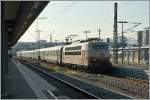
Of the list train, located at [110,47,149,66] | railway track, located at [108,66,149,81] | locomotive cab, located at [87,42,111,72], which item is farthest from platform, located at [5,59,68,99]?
train, located at [110,47,149,66]

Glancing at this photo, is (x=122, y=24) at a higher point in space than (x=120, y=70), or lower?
higher

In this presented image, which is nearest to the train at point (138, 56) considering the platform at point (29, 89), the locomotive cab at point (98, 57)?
the locomotive cab at point (98, 57)

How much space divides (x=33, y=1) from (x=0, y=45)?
216 centimetres

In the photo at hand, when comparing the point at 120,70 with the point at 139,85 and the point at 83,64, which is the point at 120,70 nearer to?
the point at 83,64

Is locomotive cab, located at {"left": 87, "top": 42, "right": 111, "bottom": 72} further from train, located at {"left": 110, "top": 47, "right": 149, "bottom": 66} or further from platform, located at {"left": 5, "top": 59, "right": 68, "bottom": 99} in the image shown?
train, located at {"left": 110, "top": 47, "right": 149, "bottom": 66}

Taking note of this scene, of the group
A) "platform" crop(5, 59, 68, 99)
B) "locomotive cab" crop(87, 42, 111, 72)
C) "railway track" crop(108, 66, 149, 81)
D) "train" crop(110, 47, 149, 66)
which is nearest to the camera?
"platform" crop(5, 59, 68, 99)

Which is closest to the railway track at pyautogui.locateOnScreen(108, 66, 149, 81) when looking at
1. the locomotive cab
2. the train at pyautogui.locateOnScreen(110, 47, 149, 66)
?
the locomotive cab

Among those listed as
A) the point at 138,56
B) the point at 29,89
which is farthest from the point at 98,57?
the point at 138,56

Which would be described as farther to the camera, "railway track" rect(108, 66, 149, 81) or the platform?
"railway track" rect(108, 66, 149, 81)

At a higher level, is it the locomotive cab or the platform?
the locomotive cab

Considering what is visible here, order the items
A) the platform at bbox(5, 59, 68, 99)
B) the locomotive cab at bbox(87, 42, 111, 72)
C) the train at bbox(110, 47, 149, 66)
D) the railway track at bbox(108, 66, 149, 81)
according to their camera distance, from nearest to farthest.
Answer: the platform at bbox(5, 59, 68, 99) → the railway track at bbox(108, 66, 149, 81) → the locomotive cab at bbox(87, 42, 111, 72) → the train at bbox(110, 47, 149, 66)

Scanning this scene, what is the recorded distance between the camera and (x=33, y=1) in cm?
1595

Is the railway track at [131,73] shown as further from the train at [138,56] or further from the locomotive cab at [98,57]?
the train at [138,56]

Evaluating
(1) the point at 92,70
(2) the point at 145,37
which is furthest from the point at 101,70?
(2) the point at 145,37
